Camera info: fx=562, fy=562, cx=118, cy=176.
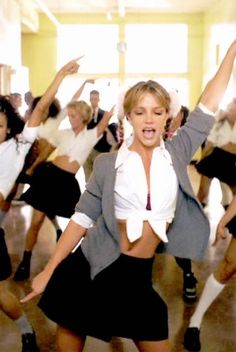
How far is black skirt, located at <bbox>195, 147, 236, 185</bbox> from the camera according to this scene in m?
4.03

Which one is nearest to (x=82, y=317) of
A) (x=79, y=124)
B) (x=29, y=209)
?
(x=79, y=124)

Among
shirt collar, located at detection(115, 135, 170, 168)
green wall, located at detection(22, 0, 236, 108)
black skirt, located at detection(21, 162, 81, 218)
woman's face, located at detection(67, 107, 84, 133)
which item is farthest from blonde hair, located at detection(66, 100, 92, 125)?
green wall, located at detection(22, 0, 236, 108)

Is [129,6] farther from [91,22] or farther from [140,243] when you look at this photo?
[140,243]

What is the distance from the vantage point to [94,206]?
1.79 metres

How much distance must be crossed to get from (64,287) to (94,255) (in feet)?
0.45

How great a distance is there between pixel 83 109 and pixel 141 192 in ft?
7.68

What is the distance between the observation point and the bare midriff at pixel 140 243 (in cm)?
178

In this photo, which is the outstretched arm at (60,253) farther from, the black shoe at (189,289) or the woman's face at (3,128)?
the black shoe at (189,289)

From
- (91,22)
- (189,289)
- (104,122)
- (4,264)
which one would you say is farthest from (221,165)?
(91,22)

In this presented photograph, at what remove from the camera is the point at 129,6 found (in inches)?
474

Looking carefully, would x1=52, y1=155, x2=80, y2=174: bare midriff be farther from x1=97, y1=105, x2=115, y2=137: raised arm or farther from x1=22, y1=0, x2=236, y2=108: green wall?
x1=22, y1=0, x2=236, y2=108: green wall

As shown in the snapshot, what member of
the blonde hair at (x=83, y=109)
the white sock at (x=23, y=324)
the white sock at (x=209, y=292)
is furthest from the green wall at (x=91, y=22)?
the white sock at (x=23, y=324)

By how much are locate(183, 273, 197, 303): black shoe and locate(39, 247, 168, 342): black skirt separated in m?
1.69

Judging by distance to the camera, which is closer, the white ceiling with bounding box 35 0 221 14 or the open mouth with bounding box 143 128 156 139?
the open mouth with bounding box 143 128 156 139
